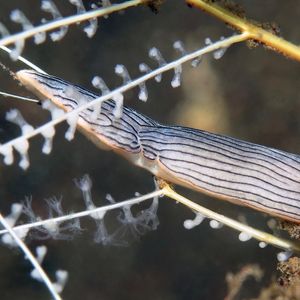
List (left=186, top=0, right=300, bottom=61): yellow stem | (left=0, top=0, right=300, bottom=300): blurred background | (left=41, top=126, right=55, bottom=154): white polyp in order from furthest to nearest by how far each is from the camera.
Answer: (left=0, top=0, right=300, bottom=300): blurred background, (left=186, top=0, right=300, bottom=61): yellow stem, (left=41, top=126, right=55, bottom=154): white polyp

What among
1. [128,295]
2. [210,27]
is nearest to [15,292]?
[128,295]

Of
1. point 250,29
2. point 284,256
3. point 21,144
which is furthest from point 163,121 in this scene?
point 21,144

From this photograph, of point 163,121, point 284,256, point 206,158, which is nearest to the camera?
point 284,256

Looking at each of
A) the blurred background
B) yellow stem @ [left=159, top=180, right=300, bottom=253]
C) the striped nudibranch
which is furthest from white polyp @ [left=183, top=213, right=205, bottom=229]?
the blurred background

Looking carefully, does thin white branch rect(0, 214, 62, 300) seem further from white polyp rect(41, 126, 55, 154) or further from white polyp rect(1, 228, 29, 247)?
white polyp rect(41, 126, 55, 154)

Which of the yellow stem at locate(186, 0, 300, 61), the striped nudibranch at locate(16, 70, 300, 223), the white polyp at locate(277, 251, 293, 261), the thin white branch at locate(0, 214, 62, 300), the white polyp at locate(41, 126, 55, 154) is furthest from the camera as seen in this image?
the striped nudibranch at locate(16, 70, 300, 223)

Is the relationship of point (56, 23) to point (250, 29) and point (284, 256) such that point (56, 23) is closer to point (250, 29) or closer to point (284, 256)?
point (250, 29)
